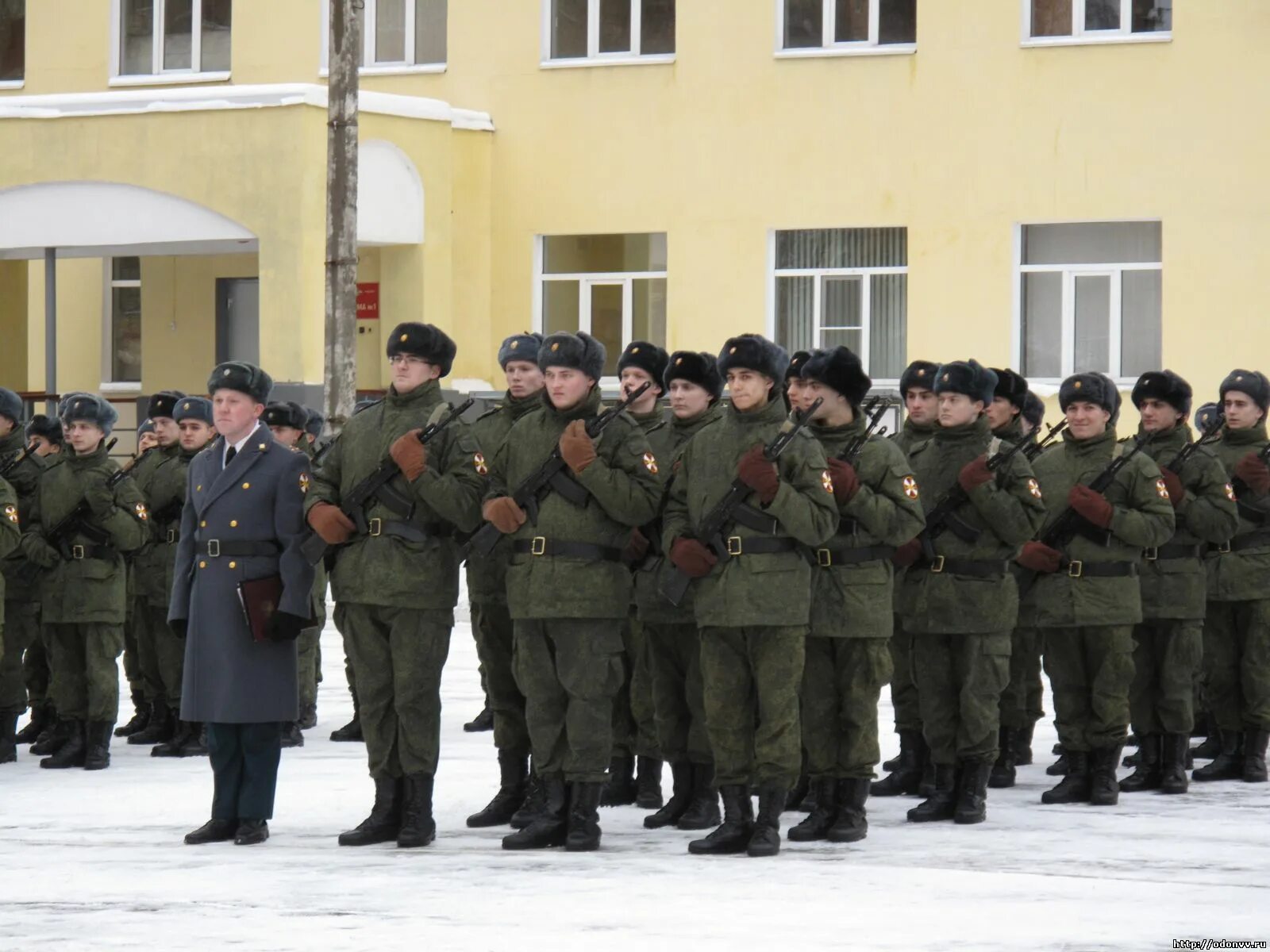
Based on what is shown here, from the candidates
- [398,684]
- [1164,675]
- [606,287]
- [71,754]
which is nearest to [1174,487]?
[1164,675]

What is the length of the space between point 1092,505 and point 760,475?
2483mm

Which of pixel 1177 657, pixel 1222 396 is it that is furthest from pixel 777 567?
pixel 1222 396

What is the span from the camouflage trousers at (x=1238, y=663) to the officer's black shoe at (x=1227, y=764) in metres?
0.05

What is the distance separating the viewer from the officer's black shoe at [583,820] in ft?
31.3

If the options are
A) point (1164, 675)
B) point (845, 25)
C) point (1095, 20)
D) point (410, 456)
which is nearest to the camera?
point (410, 456)

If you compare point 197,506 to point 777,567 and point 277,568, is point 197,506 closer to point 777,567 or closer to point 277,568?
point 277,568

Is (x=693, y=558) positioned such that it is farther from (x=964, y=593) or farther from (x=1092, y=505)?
(x=1092, y=505)

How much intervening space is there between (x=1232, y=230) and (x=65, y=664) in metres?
15.4

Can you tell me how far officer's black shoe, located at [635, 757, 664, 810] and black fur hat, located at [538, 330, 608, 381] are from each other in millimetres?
2013

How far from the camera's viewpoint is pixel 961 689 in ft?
34.8

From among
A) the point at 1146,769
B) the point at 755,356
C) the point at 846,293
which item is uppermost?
the point at 846,293

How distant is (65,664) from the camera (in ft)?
41.5

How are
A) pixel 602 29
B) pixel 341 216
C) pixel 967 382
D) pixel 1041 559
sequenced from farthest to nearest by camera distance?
1. pixel 602 29
2. pixel 341 216
3. pixel 1041 559
4. pixel 967 382

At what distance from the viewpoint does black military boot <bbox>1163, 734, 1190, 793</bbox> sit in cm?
1156
